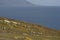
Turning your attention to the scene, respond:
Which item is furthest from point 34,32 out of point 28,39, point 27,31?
point 28,39

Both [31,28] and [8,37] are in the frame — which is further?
[31,28]

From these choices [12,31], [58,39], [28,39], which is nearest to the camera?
[28,39]

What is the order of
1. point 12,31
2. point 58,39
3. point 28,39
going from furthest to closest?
1. point 12,31
2. point 58,39
3. point 28,39

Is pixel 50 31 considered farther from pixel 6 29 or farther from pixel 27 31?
pixel 6 29

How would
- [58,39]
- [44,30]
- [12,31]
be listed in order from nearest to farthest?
1. [58,39]
2. [12,31]
3. [44,30]

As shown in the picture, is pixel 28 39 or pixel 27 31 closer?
pixel 28 39

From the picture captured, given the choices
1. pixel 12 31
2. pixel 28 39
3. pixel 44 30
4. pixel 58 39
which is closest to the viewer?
pixel 28 39

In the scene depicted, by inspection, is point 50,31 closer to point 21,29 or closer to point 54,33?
point 54,33

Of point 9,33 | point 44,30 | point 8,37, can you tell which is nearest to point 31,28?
point 44,30
